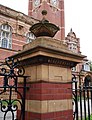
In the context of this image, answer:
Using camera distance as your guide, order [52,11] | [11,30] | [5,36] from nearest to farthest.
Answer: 1. [5,36]
2. [11,30]
3. [52,11]

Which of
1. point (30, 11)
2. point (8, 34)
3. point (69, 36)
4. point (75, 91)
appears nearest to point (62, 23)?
point (69, 36)

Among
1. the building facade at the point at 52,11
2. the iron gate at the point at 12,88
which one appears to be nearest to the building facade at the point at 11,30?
the building facade at the point at 52,11

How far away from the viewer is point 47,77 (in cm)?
202

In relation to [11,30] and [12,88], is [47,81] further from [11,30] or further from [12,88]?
[11,30]

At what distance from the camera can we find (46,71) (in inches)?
79.7

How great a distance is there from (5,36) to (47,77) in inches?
569

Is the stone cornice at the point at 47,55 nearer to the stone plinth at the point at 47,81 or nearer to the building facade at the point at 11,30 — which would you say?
the stone plinth at the point at 47,81

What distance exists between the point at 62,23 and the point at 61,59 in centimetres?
2405

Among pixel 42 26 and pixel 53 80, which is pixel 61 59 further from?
pixel 42 26

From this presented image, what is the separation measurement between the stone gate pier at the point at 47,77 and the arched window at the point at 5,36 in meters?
13.8

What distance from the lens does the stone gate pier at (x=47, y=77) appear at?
193 centimetres

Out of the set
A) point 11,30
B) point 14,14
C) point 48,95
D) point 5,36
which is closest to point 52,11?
point 14,14

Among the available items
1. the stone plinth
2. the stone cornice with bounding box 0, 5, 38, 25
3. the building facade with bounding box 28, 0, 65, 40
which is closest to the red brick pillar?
the stone plinth

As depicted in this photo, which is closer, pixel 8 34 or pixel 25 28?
pixel 8 34
